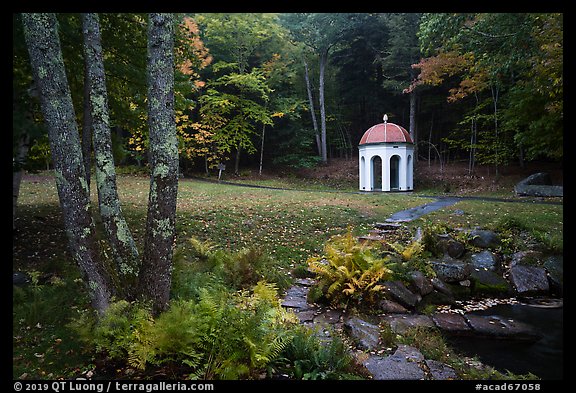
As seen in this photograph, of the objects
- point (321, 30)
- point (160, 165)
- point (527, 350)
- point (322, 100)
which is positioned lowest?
point (527, 350)

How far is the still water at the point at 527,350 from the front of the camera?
4.30m

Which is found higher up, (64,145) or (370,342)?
(64,145)

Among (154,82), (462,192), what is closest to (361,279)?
(154,82)

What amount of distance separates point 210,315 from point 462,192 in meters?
17.8

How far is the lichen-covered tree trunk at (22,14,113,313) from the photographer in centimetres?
340

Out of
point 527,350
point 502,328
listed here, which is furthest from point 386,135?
point 527,350

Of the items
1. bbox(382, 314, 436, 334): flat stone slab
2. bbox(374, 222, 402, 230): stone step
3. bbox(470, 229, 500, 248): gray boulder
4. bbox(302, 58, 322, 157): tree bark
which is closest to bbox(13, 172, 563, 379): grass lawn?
bbox(374, 222, 402, 230): stone step

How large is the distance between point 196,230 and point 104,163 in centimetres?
463

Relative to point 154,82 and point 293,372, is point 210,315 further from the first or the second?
point 154,82

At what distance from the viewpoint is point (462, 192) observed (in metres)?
18.0

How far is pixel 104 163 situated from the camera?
13.1 ft

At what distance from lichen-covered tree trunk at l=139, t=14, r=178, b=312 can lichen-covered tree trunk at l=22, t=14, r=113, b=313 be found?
0.54m

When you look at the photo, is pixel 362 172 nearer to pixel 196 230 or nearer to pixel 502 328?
pixel 196 230
